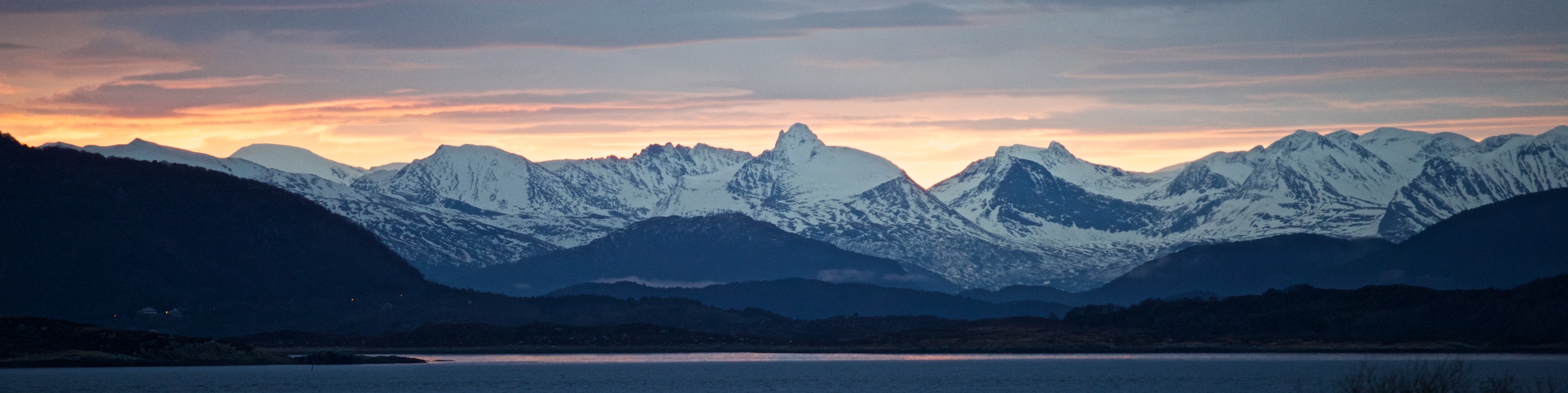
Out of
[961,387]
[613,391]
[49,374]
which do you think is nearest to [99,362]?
[49,374]

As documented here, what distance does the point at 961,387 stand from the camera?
552 feet

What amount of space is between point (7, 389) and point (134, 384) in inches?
534

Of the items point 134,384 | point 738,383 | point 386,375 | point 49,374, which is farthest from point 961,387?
point 49,374

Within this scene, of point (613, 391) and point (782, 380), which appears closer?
point (613, 391)

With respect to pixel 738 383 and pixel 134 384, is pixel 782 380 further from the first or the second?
pixel 134 384

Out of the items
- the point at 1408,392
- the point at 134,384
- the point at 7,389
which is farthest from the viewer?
the point at 134,384

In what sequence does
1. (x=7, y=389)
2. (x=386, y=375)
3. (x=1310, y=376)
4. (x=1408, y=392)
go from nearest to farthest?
(x=1408, y=392), (x=7, y=389), (x=1310, y=376), (x=386, y=375)

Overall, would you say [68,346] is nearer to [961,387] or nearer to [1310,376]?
→ [961,387]

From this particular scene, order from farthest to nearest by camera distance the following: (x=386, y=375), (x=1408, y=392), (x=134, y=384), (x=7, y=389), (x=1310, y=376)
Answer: (x=386, y=375), (x=1310, y=376), (x=134, y=384), (x=7, y=389), (x=1408, y=392)

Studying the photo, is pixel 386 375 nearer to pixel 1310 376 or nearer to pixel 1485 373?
pixel 1310 376

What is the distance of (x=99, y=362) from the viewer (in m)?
194

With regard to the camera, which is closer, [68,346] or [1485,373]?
[1485,373]

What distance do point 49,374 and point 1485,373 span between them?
152 meters

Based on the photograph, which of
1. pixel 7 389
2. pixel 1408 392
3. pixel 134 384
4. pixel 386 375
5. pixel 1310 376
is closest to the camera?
pixel 1408 392
